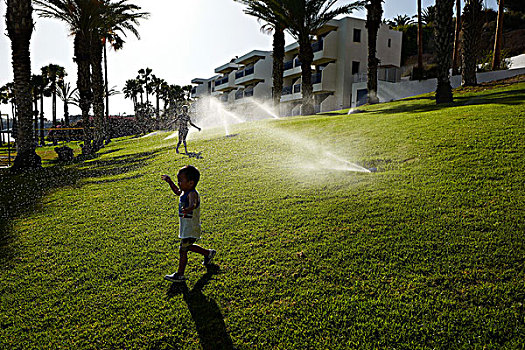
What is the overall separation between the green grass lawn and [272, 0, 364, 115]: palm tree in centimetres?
1769

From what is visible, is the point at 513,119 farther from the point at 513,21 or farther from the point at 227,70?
the point at 227,70

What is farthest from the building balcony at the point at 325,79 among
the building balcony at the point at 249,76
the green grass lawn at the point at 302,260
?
the green grass lawn at the point at 302,260

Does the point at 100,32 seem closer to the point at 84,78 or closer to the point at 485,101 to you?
the point at 84,78

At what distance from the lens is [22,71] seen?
48.8 feet

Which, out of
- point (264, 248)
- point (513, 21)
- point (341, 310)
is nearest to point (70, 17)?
point (264, 248)

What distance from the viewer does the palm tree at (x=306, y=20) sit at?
77.7 feet

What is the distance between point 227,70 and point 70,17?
48.7 m

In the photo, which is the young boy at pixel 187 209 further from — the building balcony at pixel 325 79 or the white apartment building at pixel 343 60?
the building balcony at pixel 325 79

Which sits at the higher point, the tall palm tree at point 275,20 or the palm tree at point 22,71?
the tall palm tree at point 275,20

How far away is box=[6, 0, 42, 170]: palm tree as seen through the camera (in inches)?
568

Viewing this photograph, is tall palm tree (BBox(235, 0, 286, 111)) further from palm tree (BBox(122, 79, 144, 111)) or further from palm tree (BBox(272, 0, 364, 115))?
palm tree (BBox(122, 79, 144, 111))

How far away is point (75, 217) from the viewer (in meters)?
7.31

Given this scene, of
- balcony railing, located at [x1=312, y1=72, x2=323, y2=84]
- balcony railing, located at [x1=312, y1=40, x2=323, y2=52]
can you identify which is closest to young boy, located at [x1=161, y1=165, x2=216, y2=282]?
balcony railing, located at [x1=312, y1=72, x2=323, y2=84]

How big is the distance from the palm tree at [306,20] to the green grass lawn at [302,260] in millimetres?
17687
